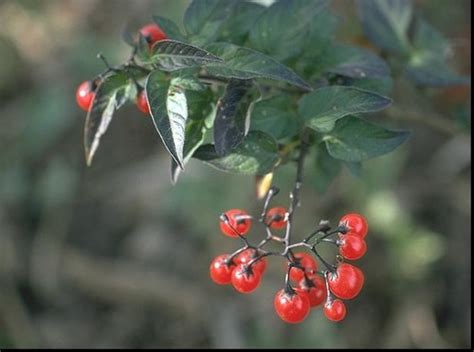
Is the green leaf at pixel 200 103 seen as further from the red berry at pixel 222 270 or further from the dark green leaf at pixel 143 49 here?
the red berry at pixel 222 270

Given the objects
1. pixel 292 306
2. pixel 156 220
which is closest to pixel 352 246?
pixel 292 306

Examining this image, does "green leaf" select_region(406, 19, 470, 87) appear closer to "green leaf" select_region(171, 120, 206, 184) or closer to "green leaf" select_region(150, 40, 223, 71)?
"green leaf" select_region(171, 120, 206, 184)

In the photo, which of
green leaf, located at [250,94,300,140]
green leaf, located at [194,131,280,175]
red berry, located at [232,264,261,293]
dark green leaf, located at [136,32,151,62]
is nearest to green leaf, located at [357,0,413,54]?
green leaf, located at [250,94,300,140]

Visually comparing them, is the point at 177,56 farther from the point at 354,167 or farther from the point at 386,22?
the point at 386,22

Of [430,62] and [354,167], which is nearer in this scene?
[354,167]

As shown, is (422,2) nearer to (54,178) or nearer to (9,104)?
(54,178)
